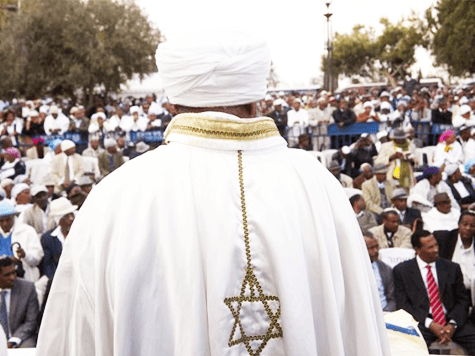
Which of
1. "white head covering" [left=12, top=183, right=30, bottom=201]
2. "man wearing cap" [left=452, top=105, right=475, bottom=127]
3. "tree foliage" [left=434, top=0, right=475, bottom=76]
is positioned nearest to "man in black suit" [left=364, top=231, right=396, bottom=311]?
"white head covering" [left=12, top=183, right=30, bottom=201]

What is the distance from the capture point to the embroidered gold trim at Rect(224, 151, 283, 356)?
6.11 ft

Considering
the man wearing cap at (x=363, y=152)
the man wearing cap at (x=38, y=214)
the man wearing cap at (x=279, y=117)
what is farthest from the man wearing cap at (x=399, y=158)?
the man wearing cap at (x=38, y=214)

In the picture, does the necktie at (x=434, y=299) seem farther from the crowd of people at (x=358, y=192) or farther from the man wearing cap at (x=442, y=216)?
the man wearing cap at (x=442, y=216)

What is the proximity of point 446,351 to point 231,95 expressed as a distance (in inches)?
183

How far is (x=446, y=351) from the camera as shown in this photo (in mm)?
5824

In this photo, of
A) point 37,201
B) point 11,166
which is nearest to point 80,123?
point 11,166

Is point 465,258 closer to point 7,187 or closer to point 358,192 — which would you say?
point 358,192

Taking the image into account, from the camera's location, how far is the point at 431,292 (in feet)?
19.9

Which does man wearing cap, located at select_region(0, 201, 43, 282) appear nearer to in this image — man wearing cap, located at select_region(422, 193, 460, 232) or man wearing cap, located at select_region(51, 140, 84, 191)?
man wearing cap, located at select_region(422, 193, 460, 232)

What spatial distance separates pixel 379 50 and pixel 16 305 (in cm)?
4802

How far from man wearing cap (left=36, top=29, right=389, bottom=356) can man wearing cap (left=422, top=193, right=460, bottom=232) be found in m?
6.29

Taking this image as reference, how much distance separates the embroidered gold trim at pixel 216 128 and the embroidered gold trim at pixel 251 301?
0.21 m

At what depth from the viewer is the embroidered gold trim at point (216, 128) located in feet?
6.36

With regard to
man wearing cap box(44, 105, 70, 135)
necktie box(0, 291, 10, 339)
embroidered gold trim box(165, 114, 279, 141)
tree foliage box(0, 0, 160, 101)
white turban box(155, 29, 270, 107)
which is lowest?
necktie box(0, 291, 10, 339)
